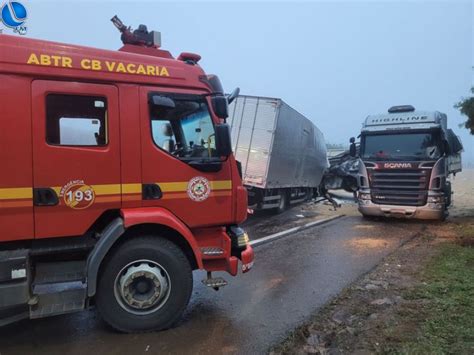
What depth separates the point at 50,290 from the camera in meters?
4.24

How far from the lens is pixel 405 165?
12.1 metres

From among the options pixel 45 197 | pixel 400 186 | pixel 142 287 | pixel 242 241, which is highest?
pixel 45 197

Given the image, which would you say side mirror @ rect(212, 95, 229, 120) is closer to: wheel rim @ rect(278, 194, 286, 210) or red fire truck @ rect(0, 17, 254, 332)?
red fire truck @ rect(0, 17, 254, 332)

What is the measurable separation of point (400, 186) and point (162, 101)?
Result: 9287mm

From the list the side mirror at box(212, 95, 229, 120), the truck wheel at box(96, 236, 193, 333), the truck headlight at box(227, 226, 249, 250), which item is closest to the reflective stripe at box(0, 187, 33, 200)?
the truck wheel at box(96, 236, 193, 333)

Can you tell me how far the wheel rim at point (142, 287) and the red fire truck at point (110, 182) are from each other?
0.01m

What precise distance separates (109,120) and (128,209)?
3.04ft

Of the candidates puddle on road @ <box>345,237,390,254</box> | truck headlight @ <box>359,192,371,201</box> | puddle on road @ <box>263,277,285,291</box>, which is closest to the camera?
puddle on road @ <box>263,277,285,291</box>

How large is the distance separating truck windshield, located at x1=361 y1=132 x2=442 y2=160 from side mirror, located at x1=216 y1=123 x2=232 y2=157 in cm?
866

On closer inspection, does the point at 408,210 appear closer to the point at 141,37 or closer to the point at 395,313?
the point at 395,313

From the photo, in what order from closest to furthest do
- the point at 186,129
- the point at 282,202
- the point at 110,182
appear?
the point at 110,182, the point at 186,129, the point at 282,202

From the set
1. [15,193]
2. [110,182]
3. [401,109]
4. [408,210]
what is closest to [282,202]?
[408,210]

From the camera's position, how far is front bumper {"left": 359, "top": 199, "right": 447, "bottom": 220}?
11898 mm

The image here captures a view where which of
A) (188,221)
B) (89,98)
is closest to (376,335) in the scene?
(188,221)
